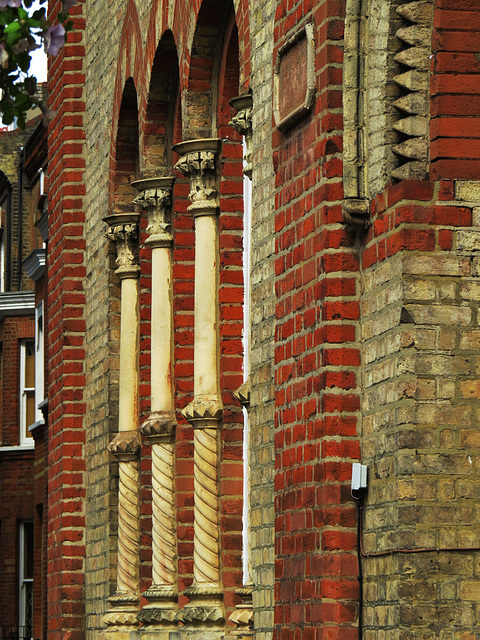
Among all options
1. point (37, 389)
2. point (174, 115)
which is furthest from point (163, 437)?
point (37, 389)

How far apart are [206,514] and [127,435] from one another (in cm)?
262

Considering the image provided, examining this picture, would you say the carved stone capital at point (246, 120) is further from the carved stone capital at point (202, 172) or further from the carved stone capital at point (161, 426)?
the carved stone capital at point (161, 426)

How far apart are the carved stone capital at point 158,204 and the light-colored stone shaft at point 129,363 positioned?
1163 millimetres

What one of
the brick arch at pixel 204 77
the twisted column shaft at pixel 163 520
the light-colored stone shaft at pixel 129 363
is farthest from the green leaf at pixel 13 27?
the light-colored stone shaft at pixel 129 363

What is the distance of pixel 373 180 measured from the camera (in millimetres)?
8328

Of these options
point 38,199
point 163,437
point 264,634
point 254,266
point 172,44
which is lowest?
point 264,634

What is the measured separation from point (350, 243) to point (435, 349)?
95 centimetres

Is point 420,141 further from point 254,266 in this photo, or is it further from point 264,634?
point 264,634

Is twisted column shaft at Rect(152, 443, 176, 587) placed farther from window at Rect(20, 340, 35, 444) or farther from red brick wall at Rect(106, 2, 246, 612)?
window at Rect(20, 340, 35, 444)

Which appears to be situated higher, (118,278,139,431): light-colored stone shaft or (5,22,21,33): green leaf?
(5,22,21,33): green leaf

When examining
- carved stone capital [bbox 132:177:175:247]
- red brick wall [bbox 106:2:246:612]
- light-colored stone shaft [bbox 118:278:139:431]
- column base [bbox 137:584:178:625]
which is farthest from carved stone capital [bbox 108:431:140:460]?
carved stone capital [bbox 132:177:175:247]

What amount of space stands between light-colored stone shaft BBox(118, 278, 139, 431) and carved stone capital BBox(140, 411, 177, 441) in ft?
4.46

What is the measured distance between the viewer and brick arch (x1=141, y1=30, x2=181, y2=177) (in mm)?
13789

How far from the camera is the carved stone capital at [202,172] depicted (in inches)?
484
